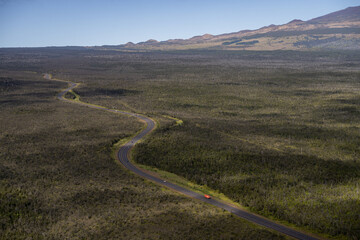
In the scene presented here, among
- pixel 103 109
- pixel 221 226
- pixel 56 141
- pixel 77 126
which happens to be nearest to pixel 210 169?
pixel 221 226

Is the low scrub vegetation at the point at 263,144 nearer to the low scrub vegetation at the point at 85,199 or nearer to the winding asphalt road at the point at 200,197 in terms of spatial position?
the low scrub vegetation at the point at 85,199

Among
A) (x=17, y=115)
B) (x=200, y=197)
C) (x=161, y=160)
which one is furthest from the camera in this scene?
(x=17, y=115)

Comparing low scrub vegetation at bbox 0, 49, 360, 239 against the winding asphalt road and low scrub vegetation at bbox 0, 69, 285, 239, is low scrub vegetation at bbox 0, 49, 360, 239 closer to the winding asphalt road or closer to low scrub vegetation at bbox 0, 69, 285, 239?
low scrub vegetation at bbox 0, 69, 285, 239

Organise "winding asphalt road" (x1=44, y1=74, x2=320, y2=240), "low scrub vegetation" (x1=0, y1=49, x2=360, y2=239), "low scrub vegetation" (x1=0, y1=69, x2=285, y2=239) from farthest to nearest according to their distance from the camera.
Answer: "low scrub vegetation" (x1=0, y1=49, x2=360, y2=239) → "winding asphalt road" (x1=44, y1=74, x2=320, y2=240) → "low scrub vegetation" (x1=0, y1=69, x2=285, y2=239)

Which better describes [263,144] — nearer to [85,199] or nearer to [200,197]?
[200,197]

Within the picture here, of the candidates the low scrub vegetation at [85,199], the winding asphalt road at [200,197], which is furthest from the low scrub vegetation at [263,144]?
the winding asphalt road at [200,197]

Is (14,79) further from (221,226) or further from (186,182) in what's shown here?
(221,226)

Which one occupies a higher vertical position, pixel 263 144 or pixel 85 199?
pixel 85 199

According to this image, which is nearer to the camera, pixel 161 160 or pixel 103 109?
pixel 161 160

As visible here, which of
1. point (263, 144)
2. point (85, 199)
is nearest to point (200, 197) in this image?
point (85, 199)

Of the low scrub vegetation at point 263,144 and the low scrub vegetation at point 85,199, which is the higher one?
the low scrub vegetation at point 85,199

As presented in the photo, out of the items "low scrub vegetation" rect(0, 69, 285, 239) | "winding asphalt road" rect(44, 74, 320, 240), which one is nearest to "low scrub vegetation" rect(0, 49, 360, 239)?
"low scrub vegetation" rect(0, 69, 285, 239)
